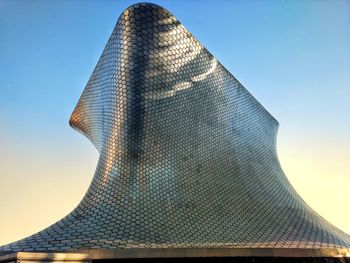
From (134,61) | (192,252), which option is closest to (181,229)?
(192,252)

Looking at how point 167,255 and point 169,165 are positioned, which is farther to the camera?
point 169,165

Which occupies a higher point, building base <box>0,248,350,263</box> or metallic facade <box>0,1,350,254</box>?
metallic facade <box>0,1,350,254</box>

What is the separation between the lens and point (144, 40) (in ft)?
55.7

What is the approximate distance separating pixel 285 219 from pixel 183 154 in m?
5.99

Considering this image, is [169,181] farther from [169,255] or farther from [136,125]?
[169,255]

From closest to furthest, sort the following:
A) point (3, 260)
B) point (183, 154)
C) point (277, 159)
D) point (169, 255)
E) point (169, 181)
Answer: point (3, 260)
point (169, 255)
point (169, 181)
point (183, 154)
point (277, 159)

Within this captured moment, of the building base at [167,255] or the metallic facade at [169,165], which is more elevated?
the metallic facade at [169,165]

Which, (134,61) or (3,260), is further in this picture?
(134,61)

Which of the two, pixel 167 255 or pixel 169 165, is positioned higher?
pixel 169 165

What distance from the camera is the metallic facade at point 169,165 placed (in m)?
14.4

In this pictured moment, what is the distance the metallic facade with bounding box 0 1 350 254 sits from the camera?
14.4 m

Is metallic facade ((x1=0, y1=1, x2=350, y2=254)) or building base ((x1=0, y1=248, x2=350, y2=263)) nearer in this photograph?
building base ((x1=0, y1=248, x2=350, y2=263))

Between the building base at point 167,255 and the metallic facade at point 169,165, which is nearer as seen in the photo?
the building base at point 167,255

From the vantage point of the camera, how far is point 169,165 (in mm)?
16891
